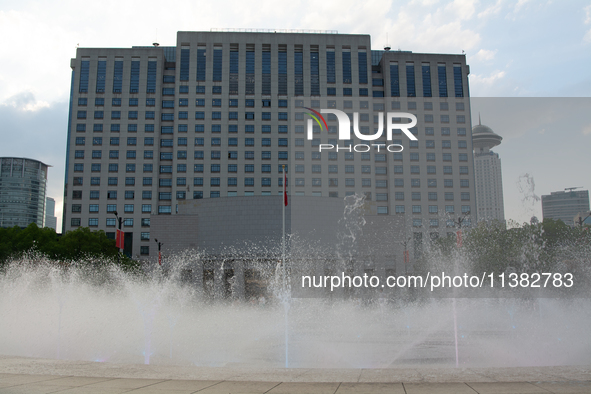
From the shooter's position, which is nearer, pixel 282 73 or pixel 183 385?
pixel 183 385

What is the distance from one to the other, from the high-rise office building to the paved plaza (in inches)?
2865

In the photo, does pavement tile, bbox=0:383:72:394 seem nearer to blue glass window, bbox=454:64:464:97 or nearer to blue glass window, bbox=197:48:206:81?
blue glass window, bbox=197:48:206:81

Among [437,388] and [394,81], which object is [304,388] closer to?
[437,388]

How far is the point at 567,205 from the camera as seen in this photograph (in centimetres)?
6391

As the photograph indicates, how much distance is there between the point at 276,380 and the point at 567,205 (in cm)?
6781

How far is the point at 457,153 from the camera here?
77.0 m

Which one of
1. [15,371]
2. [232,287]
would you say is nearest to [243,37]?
[232,287]

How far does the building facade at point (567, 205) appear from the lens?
5766cm

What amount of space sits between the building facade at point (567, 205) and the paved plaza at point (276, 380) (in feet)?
171

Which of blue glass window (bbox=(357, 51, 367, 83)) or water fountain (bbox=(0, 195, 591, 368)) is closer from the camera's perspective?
water fountain (bbox=(0, 195, 591, 368))

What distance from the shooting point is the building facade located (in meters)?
57.7

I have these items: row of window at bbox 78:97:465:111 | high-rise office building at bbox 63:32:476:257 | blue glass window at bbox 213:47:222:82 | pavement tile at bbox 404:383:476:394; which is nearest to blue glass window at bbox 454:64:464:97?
high-rise office building at bbox 63:32:476:257

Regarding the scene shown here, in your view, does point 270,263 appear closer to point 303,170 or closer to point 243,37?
point 303,170

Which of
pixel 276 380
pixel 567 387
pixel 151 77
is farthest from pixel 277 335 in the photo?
pixel 151 77
